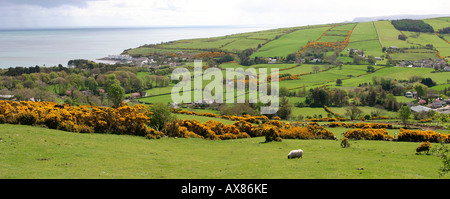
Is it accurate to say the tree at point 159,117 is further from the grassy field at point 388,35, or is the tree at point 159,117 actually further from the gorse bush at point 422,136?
the grassy field at point 388,35

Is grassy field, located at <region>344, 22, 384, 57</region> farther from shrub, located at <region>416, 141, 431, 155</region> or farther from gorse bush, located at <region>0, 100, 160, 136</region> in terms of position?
gorse bush, located at <region>0, 100, 160, 136</region>

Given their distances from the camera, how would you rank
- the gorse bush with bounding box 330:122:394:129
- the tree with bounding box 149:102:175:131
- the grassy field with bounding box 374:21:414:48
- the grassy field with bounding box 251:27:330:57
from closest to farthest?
the tree with bounding box 149:102:175:131, the gorse bush with bounding box 330:122:394:129, the grassy field with bounding box 374:21:414:48, the grassy field with bounding box 251:27:330:57

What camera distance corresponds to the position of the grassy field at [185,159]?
14.5 m

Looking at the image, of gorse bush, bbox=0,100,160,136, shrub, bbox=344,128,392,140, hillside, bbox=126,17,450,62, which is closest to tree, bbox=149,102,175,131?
gorse bush, bbox=0,100,160,136

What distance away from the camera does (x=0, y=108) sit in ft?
86.0

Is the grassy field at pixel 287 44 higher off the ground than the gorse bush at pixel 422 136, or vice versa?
the grassy field at pixel 287 44

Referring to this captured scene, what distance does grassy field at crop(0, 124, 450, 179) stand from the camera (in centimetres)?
1453

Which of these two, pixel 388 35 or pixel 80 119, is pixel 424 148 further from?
pixel 388 35

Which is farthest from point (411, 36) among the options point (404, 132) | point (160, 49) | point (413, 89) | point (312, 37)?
point (404, 132)

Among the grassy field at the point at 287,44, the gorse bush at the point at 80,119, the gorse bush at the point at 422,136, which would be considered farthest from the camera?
the grassy field at the point at 287,44

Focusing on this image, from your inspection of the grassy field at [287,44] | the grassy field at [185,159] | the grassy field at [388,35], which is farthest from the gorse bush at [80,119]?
the grassy field at [388,35]

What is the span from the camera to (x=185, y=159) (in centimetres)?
1961
